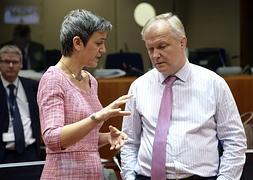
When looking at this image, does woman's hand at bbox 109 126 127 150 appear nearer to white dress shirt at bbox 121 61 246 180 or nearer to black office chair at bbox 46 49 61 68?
white dress shirt at bbox 121 61 246 180

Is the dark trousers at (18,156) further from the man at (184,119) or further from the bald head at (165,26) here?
the bald head at (165,26)

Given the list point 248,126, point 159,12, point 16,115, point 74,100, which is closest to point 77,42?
point 74,100

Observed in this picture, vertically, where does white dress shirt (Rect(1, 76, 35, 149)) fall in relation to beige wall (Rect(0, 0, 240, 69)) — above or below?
below

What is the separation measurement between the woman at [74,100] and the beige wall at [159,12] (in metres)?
6.38

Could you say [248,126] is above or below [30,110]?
below

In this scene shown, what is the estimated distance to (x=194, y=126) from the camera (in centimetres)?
241

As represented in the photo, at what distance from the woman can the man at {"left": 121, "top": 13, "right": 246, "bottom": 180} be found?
8.8 inches

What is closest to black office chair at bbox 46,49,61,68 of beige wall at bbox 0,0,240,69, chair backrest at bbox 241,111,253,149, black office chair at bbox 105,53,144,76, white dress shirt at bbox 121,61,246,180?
black office chair at bbox 105,53,144,76

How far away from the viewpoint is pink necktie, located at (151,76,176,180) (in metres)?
2.40

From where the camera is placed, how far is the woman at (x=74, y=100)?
219 cm

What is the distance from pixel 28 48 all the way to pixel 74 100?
561cm

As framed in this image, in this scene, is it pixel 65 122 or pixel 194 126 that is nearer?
pixel 65 122

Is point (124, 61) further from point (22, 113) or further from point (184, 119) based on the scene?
point (184, 119)

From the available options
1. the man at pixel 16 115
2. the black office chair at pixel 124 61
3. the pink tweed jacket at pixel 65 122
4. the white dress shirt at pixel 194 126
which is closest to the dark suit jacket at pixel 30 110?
the man at pixel 16 115
